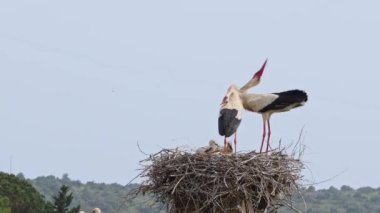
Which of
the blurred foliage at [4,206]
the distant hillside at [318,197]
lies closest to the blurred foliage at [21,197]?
the blurred foliage at [4,206]

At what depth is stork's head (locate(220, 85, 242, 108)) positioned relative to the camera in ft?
49.7

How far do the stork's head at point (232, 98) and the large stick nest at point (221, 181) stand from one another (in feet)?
2.73

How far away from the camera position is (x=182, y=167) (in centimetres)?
1427

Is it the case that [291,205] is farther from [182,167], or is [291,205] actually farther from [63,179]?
[63,179]

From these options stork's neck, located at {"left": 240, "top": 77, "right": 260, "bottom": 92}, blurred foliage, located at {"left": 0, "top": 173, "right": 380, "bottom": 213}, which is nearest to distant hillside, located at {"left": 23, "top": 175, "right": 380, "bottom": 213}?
blurred foliage, located at {"left": 0, "top": 173, "right": 380, "bottom": 213}

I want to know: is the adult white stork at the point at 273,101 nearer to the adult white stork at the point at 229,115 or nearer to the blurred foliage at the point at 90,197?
the adult white stork at the point at 229,115

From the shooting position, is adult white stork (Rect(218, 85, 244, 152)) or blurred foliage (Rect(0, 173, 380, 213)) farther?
blurred foliage (Rect(0, 173, 380, 213))

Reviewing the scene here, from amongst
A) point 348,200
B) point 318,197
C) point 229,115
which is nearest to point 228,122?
point 229,115

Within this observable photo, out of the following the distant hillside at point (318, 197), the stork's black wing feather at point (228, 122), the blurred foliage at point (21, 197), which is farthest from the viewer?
the distant hillside at point (318, 197)

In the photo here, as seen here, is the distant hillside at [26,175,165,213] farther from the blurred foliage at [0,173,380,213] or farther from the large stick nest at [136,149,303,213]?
the large stick nest at [136,149,303,213]

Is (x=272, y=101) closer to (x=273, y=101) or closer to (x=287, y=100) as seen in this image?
(x=273, y=101)

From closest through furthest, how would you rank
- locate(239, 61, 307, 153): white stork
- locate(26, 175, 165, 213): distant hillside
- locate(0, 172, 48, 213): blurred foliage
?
locate(239, 61, 307, 153): white stork
locate(0, 172, 48, 213): blurred foliage
locate(26, 175, 165, 213): distant hillside

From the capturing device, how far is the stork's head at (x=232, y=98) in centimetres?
1514

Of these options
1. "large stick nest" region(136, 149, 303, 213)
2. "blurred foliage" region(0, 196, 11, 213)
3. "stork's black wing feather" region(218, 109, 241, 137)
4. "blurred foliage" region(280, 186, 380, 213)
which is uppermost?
"blurred foliage" region(280, 186, 380, 213)
